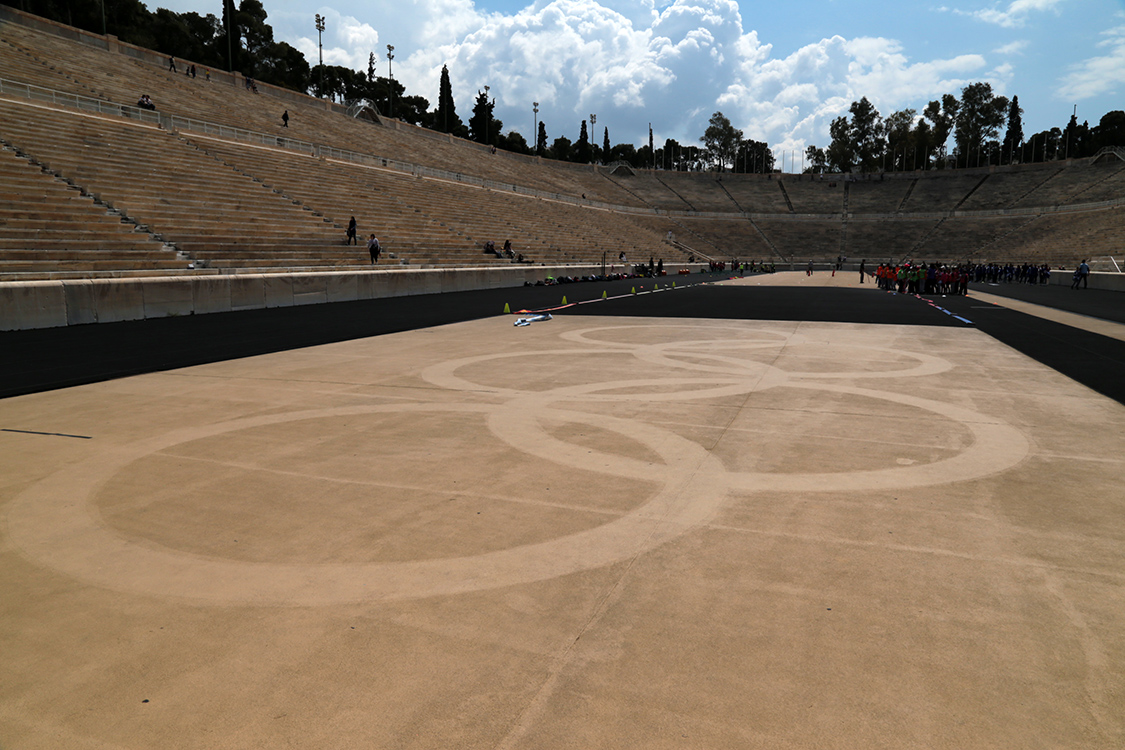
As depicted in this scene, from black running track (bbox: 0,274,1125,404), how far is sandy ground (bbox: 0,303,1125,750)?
2946mm

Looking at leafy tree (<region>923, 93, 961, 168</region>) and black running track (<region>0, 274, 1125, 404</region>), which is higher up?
leafy tree (<region>923, 93, 961, 168</region>)

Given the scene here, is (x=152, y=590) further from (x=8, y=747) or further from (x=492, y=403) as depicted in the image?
(x=492, y=403)

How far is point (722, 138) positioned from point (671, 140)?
17.3 meters

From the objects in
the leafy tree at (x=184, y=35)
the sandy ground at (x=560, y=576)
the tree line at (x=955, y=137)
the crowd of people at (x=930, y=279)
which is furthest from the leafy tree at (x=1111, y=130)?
the sandy ground at (x=560, y=576)

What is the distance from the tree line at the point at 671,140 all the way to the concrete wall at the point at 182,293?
64.4 meters

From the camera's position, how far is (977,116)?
12419cm

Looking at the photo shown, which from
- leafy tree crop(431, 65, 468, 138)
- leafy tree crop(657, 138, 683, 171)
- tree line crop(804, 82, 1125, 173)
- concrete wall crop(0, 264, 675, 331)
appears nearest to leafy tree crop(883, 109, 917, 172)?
tree line crop(804, 82, 1125, 173)

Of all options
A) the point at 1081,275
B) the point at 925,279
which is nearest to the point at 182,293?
the point at 925,279

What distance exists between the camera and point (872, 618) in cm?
311

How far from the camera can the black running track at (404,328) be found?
10.2 metres

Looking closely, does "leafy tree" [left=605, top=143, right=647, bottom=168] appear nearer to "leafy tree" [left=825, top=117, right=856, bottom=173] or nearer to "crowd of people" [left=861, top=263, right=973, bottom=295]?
"leafy tree" [left=825, top=117, right=856, bottom=173]

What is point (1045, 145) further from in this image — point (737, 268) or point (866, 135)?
point (737, 268)

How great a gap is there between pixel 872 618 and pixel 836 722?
2.75ft

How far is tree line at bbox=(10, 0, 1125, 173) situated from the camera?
79.4 meters
